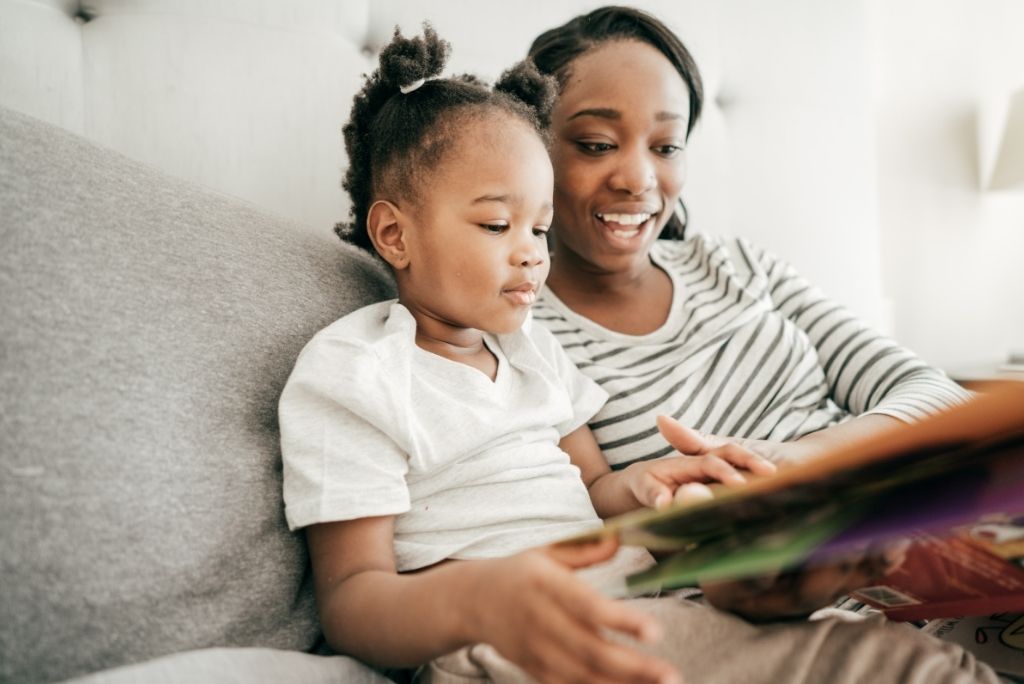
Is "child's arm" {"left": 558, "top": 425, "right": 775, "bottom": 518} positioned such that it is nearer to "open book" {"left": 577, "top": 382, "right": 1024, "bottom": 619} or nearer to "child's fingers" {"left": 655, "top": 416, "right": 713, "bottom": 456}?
"child's fingers" {"left": 655, "top": 416, "right": 713, "bottom": 456}

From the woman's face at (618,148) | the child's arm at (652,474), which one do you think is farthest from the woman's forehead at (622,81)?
the child's arm at (652,474)

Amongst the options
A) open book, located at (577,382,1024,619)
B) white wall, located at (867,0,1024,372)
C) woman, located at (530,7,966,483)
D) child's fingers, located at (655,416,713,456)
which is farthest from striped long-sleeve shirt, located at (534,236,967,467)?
white wall, located at (867,0,1024,372)

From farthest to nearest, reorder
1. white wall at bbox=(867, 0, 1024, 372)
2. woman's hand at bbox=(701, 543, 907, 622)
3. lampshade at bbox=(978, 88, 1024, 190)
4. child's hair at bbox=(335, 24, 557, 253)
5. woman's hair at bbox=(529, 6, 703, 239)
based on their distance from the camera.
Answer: white wall at bbox=(867, 0, 1024, 372)
lampshade at bbox=(978, 88, 1024, 190)
woman's hair at bbox=(529, 6, 703, 239)
child's hair at bbox=(335, 24, 557, 253)
woman's hand at bbox=(701, 543, 907, 622)

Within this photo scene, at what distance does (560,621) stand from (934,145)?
2073 mm

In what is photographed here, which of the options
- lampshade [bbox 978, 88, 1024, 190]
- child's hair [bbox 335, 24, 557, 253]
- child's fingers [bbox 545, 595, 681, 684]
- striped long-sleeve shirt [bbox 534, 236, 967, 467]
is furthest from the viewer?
lampshade [bbox 978, 88, 1024, 190]

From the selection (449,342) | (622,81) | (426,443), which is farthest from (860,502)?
(622,81)

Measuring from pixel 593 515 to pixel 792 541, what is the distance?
0.36 m

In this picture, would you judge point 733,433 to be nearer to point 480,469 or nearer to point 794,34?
point 480,469

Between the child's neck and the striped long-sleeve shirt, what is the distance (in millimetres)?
179

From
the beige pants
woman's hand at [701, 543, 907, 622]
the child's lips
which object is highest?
the child's lips

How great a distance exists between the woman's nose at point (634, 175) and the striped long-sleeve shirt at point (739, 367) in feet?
0.57

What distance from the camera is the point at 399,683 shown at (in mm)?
684

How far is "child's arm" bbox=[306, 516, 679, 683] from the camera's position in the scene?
0.39 meters

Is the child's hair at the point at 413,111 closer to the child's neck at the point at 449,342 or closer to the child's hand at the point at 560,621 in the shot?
the child's neck at the point at 449,342
